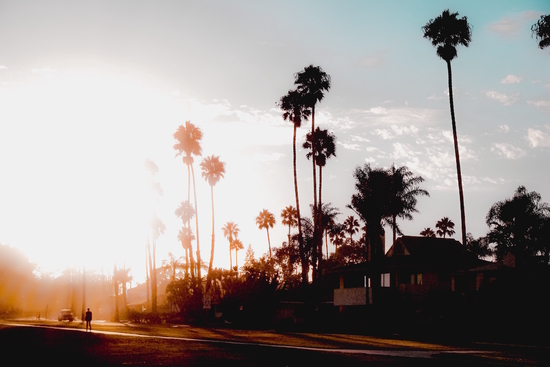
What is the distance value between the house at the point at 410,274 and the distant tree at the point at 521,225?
6.01 m

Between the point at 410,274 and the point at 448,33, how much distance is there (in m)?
23.4

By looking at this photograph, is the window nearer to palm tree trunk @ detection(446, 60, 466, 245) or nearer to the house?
the house

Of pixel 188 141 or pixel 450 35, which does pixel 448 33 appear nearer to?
pixel 450 35

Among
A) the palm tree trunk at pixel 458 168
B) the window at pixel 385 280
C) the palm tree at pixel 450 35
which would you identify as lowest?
the window at pixel 385 280

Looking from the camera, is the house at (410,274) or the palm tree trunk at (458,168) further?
the house at (410,274)

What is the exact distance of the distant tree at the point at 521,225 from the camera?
224ft

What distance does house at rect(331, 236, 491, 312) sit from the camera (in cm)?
5988

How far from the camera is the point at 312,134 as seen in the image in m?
65.4

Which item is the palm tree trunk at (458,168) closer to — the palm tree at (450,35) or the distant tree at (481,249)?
the palm tree at (450,35)

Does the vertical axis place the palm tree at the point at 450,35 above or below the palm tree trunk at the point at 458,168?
above

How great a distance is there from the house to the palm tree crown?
17877 mm

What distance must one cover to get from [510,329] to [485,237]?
3472 centimetres

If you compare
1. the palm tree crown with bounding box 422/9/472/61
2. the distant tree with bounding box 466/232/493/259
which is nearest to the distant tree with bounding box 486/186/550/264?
the distant tree with bounding box 466/232/493/259

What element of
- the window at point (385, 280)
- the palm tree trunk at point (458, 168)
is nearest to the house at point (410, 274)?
the window at point (385, 280)
